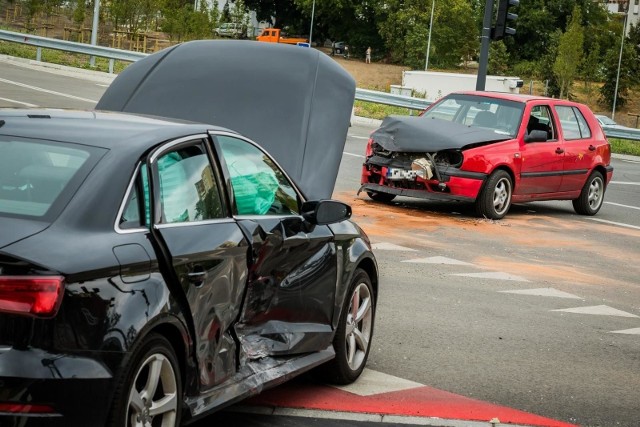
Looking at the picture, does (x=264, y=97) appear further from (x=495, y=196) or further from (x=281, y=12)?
(x=281, y=12)

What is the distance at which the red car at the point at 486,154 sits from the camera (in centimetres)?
1656

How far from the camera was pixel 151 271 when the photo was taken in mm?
4891

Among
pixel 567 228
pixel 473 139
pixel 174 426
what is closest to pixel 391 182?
pixel 473 139

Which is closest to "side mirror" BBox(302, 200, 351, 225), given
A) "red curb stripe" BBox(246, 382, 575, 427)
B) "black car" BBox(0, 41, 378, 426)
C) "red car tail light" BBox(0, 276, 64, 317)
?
"black car" BBox(0, 41, 378, 426)

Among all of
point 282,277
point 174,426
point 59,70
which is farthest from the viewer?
point 59,70

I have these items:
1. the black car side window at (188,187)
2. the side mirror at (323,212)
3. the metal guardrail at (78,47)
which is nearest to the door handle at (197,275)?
the black car side window at (188,187)

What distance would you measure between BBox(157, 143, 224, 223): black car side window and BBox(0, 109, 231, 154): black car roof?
9cm

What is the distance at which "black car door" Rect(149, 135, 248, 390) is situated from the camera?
520cm

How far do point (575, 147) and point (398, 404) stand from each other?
39.5 feet

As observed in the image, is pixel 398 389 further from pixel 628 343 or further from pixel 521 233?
pixel 521 233

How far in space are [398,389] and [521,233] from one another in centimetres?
898

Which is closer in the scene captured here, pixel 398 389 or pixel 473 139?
pixel 398 389

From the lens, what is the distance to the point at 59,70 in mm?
39406

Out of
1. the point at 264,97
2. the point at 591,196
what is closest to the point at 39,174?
the point at 264,97
